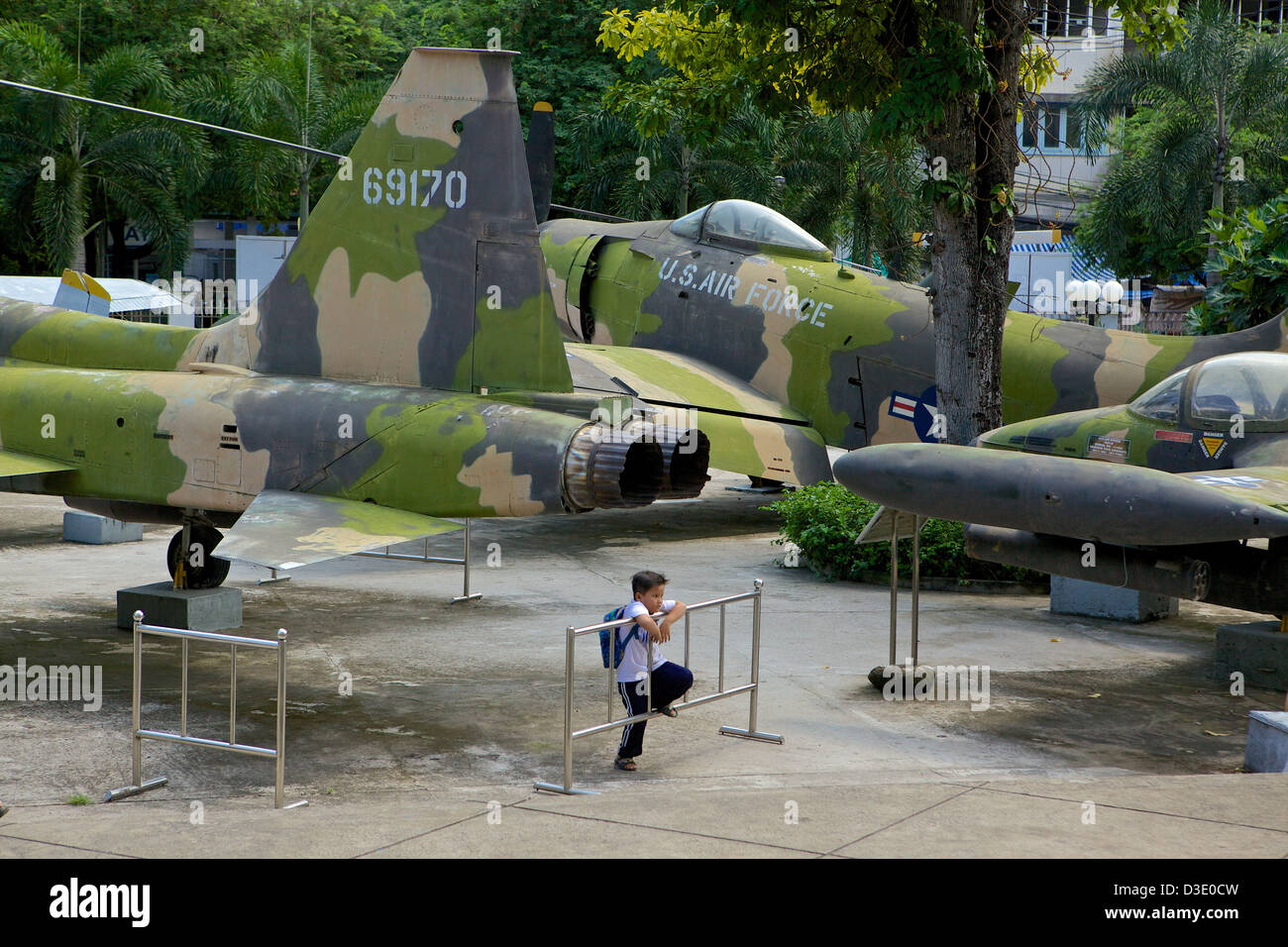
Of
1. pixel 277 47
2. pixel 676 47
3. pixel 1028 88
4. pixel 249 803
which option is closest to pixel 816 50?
pixel 676 47

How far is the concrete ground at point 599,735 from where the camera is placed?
620cm

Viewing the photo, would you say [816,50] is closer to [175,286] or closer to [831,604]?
[831,604]

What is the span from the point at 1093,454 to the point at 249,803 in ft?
23.0

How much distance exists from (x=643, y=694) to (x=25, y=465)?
593 cm

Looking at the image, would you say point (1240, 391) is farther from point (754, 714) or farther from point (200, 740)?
point (200, 740)

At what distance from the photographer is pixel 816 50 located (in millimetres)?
14227

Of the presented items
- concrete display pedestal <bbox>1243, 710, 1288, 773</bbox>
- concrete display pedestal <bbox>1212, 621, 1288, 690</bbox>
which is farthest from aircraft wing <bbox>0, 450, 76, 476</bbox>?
concrete display pedestal <bbox>1212, 621, 1288, 690</bbox>

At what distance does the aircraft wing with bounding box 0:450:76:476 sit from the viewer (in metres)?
10.3

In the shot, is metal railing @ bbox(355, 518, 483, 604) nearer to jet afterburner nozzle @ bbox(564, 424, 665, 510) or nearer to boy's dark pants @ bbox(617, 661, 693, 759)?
jet afterburner nozzle @ bbox(564, 424, 665, 510)

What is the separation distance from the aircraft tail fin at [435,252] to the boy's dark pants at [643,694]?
2.88m

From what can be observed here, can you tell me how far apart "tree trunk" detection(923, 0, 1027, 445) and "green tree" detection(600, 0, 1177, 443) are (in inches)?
0.5

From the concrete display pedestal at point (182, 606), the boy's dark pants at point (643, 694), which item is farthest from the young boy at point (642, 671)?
the concrete display pedestal at point (182, 606)

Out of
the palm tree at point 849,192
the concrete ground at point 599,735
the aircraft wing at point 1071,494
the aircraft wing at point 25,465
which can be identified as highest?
the palm tree at point 849,192

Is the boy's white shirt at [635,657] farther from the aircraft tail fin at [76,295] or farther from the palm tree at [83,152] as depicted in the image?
the palm tree at [83,152]
